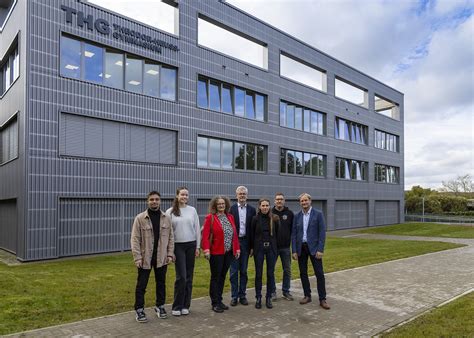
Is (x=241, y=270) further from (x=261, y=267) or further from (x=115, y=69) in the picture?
(x=115, y=69)

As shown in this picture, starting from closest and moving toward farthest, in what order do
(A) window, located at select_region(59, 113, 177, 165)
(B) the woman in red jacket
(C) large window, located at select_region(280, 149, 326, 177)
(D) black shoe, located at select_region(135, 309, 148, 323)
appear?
(D) black shoe, located at select_region(135, 309, 148, 323) < (B) the woman in red jacket < (A) window, located at select_region(59, 113, 177, 165) < (C) large window, located at select_region(280, 149, 326, 177)

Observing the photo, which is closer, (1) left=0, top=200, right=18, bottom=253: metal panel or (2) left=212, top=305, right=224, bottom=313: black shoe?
(2) left=212, top=305, right=224, bottom=313: black shoe

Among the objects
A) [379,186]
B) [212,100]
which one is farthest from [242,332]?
[379,186]

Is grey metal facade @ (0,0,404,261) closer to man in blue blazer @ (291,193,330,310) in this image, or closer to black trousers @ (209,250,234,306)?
black trousers @ (209,250,234,306)

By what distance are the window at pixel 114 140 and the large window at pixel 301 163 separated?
29.1ft

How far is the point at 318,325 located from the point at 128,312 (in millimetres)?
2879

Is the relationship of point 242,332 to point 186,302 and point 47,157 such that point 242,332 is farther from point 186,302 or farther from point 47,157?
point 47,157

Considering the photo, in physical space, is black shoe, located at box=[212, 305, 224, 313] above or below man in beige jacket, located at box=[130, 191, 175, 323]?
below

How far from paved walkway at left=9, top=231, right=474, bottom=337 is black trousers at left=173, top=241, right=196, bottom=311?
0.25m

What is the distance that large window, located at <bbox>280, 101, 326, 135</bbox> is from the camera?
2536 centimetres

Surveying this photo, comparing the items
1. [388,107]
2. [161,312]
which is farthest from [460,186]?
[161,312]

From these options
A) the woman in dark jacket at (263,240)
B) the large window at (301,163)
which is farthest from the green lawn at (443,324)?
the large window at (301,163)

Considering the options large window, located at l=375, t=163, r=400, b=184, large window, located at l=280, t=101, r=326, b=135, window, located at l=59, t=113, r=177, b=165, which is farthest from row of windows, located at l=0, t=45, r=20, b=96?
large window, located at l=375, t=163, r=400, b=184

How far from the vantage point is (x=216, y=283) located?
6.68 meters
